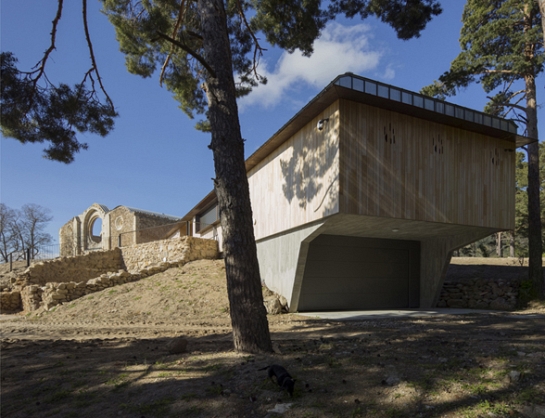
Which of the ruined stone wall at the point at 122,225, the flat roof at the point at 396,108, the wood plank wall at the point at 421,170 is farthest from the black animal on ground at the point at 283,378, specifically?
the ruined stone wall at the point at 122,225

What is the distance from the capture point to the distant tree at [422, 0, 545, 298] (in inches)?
461

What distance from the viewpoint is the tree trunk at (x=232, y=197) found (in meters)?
4.66

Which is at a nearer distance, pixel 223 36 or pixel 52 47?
pixel 223 36

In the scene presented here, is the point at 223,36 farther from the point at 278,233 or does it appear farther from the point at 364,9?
the point at 278,233

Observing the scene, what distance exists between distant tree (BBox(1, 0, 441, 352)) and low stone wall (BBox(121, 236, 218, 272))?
5.83m

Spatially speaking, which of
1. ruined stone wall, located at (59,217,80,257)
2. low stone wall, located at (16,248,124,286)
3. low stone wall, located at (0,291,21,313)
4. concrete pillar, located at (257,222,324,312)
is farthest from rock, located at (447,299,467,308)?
ruined stone wall, located at (59,217,80,257)

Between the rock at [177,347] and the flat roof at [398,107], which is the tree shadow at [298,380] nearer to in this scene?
the rock at [177,347]

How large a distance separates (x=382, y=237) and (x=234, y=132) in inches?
349

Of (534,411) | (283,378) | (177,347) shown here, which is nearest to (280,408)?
(283,378)

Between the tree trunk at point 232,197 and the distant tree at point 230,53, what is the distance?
12 mm

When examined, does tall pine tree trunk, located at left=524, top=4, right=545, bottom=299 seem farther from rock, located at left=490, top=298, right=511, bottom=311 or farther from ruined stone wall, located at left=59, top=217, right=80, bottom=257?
ruined stone wall, located at left=59, top=217, right=80, bottom=257

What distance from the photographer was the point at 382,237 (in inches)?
501

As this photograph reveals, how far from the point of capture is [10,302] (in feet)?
46.1

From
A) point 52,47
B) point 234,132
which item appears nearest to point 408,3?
point 234,132
